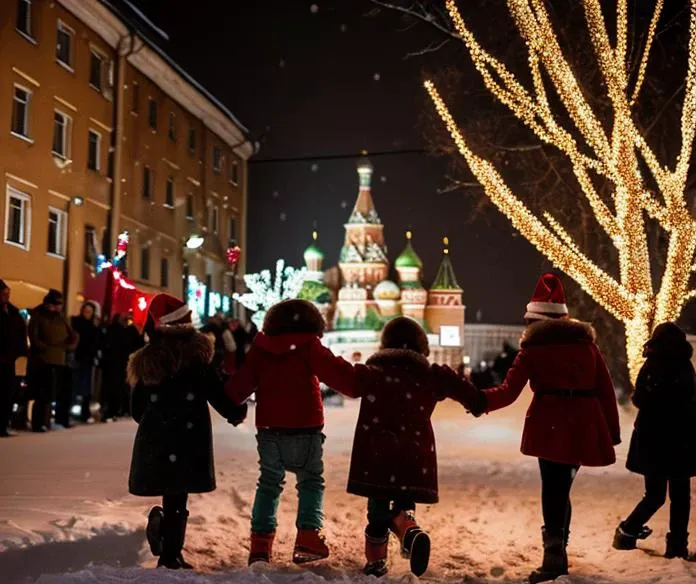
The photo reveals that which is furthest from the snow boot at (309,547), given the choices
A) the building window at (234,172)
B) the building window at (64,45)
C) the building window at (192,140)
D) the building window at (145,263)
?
the building window at (234,172)

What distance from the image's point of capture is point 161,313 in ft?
22.4

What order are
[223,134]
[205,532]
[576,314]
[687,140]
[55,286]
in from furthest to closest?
[223,134], [55,286], [576,314], [687,140], [205,532]

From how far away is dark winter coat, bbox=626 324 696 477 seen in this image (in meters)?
7.38

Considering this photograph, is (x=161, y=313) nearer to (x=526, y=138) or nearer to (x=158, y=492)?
(x=158, y=492)

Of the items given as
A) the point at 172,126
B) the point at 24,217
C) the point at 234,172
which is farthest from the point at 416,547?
the point at 234,172

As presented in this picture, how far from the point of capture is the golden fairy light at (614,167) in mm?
15969

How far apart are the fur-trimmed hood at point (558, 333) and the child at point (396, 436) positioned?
1.72ft

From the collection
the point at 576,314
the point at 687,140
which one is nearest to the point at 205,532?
the point at 687,140

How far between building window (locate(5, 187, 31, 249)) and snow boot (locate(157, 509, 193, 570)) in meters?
19.5

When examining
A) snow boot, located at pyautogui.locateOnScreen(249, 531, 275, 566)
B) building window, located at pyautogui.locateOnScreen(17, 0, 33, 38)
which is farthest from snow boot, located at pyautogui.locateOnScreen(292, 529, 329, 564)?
building window, located at pyautogui.locateOnScreen(17, 0, 33, 38)

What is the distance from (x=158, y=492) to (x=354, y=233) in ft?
297

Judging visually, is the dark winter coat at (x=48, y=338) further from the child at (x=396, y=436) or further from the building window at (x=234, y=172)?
the building window at (x=234, y=172)

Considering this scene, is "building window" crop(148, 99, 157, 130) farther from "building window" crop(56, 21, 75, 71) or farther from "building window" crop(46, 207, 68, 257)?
"building window" crop(46, 207, 68, 257)

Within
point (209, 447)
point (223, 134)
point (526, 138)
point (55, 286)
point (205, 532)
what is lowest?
point (205, 532)
